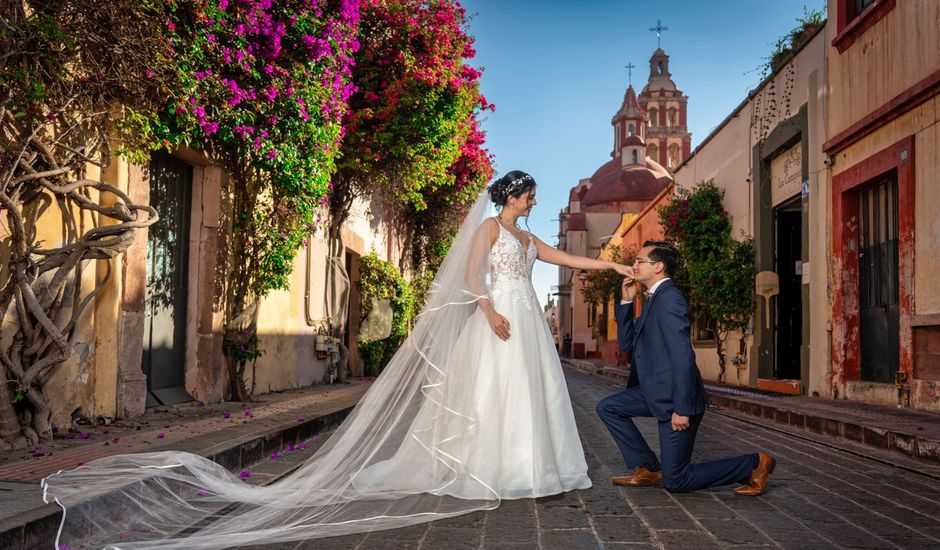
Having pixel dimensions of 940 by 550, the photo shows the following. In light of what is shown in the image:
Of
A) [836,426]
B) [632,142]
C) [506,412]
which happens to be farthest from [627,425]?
[632,142]

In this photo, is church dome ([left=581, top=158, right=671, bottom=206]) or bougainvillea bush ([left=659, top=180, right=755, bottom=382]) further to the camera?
church dome ([left=581, top=158, right=671, bottom=206])

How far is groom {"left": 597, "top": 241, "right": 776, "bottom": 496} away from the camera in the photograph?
192 inches

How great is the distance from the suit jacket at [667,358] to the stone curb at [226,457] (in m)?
→ 2.76

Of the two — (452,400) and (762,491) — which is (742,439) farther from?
(452,400)

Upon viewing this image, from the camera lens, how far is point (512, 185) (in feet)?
18.3

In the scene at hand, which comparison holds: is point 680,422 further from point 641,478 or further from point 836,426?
point 836,426

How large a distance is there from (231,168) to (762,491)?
698 cm

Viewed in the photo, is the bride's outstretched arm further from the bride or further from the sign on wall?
the sign on wall

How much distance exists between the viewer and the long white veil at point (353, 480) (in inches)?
161

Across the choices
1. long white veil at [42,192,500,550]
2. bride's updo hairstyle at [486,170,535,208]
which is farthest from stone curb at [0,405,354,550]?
bride's updo hairstyle at [486,170,535,208]

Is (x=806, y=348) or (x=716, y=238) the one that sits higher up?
(x=716, y=238)

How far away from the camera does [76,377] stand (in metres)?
6.91

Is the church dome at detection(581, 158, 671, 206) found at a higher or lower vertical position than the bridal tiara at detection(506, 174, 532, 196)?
higher

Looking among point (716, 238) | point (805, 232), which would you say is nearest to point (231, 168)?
point (805, 232)
